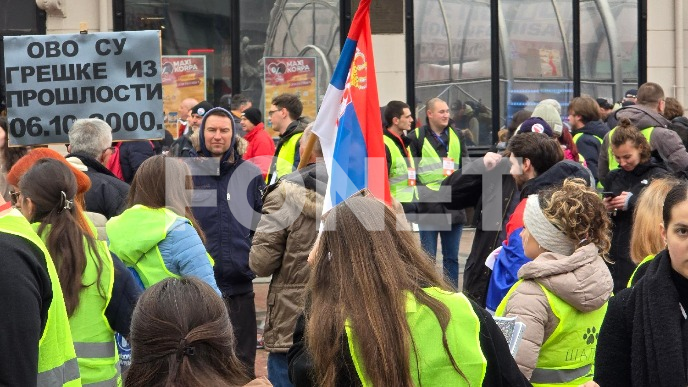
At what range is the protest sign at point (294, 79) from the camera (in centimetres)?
1523

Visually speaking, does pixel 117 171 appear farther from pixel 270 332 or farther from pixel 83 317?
pixel 83 317

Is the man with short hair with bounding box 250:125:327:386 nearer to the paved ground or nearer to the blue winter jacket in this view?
the blue winter jacket

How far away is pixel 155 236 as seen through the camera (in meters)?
5.66

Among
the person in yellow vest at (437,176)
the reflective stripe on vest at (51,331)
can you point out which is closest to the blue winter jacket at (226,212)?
the reflective stripe on vest at (51,331)

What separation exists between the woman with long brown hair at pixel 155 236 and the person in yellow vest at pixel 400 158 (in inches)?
185

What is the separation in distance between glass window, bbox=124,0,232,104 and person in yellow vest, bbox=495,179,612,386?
10802 mm

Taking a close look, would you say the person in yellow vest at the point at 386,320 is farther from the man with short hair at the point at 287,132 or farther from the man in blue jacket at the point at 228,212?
the man with short hair at the point at 287,132

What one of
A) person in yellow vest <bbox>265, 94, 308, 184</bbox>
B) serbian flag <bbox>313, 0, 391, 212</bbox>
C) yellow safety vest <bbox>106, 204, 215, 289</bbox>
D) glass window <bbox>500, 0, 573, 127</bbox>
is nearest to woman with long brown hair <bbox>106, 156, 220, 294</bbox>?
yellow safety vest <bbox>106, 204, 215, 289</bbox>

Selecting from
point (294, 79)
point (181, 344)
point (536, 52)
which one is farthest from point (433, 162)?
point (181, 344)

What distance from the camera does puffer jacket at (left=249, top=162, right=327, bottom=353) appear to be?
19.4 ft

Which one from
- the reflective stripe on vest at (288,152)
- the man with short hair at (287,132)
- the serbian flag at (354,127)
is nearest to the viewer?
the serbian flag at (354,127)

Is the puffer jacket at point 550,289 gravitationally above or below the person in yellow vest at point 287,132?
below

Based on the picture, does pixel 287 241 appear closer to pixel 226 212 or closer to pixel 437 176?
pixel 226 212

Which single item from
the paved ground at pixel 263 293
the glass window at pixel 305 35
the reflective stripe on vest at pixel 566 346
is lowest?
the paved ground at pixel 263 293
